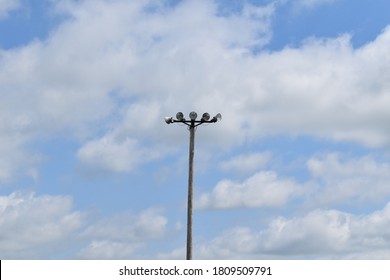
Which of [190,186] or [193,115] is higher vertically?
[193,115]

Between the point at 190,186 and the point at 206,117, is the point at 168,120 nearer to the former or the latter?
the point at 206,117

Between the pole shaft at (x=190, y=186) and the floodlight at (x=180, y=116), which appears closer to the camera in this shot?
the pole shaft at (x=190, y=186)

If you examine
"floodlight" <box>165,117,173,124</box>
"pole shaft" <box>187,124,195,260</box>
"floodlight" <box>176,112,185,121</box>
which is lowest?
"pole shaft" <box>187,124,195,260</box>

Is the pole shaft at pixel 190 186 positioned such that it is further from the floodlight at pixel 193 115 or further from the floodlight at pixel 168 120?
the floodlight at pixel 168 120

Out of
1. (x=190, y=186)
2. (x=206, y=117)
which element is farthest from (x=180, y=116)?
(x=190, y=186)

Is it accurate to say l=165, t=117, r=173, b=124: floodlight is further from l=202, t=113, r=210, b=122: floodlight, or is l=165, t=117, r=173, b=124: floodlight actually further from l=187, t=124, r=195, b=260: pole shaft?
l=202, t=113, r=210, b=122: floodlight

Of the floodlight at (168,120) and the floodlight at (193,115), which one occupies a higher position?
the floodlight at (193,115)

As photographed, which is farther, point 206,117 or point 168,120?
point 168,120

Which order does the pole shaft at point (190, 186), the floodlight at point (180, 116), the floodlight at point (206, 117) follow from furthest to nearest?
the floodlight at point (180, 116) → the floodlight at point (206, 117) → the pole shaft at point (190, 186)

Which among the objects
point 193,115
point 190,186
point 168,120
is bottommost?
point 190,186

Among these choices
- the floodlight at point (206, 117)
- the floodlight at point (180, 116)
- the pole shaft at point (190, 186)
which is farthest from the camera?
the floodlight at point (180, 116)
